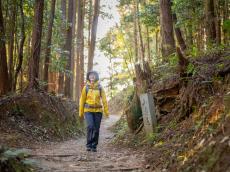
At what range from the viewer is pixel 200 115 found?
6551 mm

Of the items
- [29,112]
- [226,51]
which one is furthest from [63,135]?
[226,51]

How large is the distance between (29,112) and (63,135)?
1979mm

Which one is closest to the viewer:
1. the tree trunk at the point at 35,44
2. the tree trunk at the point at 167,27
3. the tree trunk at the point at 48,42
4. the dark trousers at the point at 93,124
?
the dark trousers at the point at 93,124

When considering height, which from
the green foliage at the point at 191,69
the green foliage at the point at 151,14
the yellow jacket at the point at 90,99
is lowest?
the yellow jacket at the point at 90,99

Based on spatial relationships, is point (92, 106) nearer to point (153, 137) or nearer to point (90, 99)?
point (90, 99)

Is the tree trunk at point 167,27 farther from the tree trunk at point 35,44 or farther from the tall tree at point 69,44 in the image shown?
the tall tree at point 69,44

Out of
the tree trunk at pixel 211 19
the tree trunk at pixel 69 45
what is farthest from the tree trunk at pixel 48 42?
the tree trunk at pixel 211 19

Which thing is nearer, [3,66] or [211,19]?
[211,19]

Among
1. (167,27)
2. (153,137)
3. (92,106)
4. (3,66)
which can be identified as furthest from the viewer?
(167,27)

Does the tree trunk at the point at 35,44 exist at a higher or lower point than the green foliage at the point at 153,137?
higher

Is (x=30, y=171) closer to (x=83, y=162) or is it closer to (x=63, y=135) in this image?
(x=83, y=162)

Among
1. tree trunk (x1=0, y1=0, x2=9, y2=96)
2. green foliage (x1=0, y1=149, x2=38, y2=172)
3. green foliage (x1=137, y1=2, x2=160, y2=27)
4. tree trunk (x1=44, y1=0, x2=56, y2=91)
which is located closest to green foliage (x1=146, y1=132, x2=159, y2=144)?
green foliage (x1=0, y1=149, x2=38, y2=172)

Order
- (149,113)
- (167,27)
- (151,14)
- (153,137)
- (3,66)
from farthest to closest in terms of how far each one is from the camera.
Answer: (151,14) → (167,27) → (3,66) → (149,113) → (153,137)

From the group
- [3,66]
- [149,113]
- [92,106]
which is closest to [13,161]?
[92,106]
